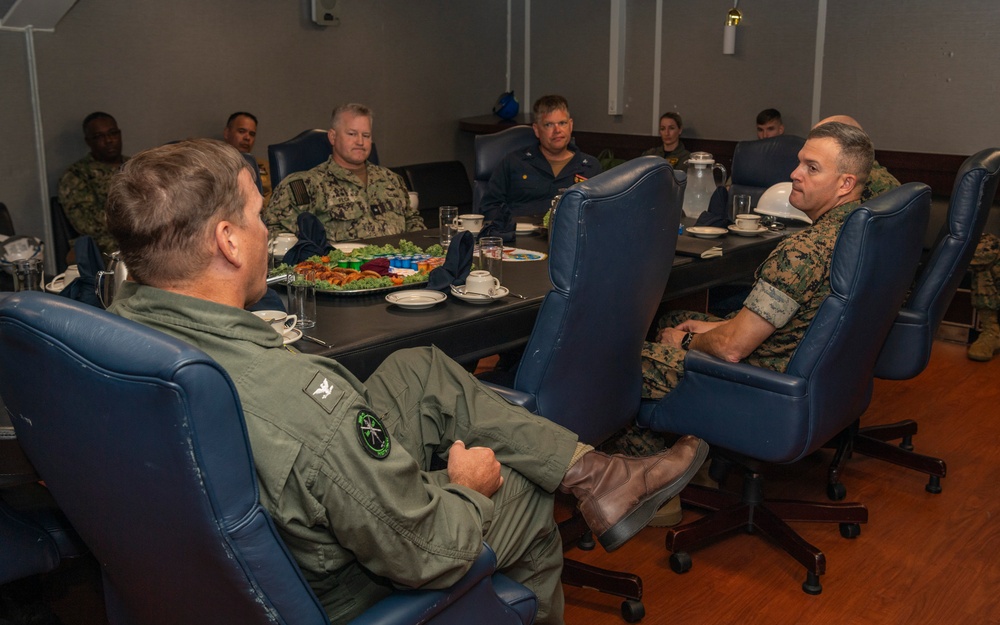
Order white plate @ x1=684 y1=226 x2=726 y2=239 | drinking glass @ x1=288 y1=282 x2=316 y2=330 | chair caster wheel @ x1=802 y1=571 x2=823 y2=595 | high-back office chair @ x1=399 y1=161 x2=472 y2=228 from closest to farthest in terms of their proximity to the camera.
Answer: drinking glass @ x1=288 y1=282 x2=316 y2=330 < chair caster wheel @ x1=802 y1=571 x2=823 y2=595 < white plate @ x1=684 y1=226 x2=726 y2=239 < high-back office chair @ x1=399 y1=161 x2=472 y2=228

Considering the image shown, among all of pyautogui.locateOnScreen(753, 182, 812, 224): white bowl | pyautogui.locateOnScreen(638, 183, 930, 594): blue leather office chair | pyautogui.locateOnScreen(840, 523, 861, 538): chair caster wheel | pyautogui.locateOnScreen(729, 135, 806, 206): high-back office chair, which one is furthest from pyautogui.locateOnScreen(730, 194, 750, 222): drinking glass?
pyautogui.locateOnScreen(840, 523, 861, 538): chair caster wheel

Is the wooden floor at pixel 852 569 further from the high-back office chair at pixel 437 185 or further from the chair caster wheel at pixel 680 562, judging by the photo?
the high-back office chair at pixel 437 185

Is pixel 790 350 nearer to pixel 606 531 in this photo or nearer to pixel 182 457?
pixel 606 531

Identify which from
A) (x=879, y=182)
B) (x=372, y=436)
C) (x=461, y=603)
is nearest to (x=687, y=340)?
(x=879, y=182)

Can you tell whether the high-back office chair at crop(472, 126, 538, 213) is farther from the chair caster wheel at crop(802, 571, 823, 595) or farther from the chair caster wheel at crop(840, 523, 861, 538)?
the chair caster wheel at crop(802, 571, 823, 595)

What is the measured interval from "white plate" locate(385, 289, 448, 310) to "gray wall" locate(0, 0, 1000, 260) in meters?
3.99

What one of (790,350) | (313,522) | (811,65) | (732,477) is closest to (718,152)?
(811,65)

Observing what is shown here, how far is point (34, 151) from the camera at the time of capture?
5.48 m

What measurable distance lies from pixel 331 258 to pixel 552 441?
1.27m

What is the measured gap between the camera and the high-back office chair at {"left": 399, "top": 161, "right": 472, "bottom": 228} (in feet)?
23.2

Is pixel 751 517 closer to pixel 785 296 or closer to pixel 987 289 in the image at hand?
pixel 785 296

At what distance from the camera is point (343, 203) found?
4000 mm

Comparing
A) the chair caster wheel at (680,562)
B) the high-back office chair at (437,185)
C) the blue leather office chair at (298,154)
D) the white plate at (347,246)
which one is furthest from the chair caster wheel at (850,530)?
the high-back office chair at (437,185)

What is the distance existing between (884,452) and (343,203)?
92.6 inches
